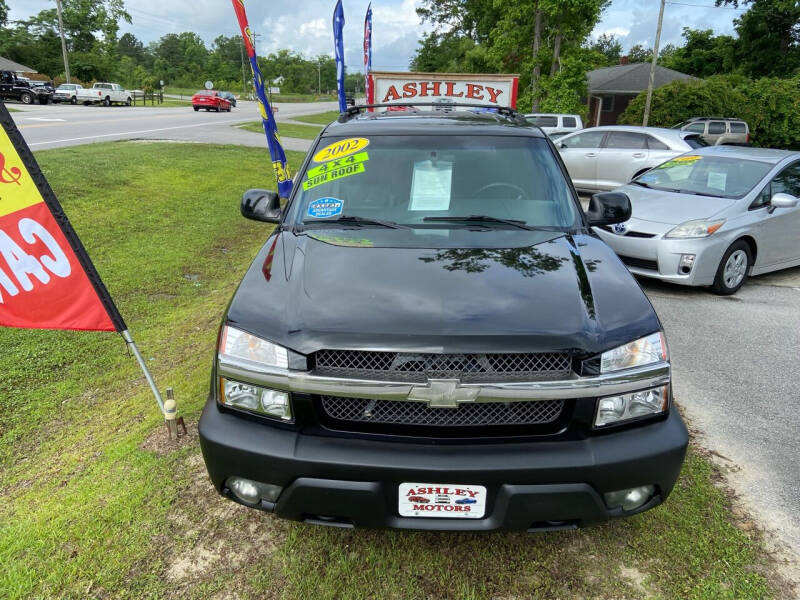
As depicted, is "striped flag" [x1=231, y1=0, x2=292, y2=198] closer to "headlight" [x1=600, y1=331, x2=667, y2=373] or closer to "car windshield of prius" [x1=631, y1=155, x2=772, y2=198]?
"car windshield of prius" [x1=631, y1=155, x2=772, y2=198]

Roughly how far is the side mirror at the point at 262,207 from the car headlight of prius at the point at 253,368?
55.1 inches

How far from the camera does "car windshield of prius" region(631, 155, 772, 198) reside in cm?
667

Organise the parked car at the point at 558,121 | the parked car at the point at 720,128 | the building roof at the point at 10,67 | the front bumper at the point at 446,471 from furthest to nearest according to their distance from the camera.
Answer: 1. the building roof at the point at 10,67
2. the parked car at the point at 720,128
3. the parked car at the point at 558,121
4. the front bumper at the point at 446,471

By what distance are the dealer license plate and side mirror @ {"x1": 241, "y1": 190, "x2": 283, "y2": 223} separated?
6.63ft

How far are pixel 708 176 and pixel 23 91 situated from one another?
138ft

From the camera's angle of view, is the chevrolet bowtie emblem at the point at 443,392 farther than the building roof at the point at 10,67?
No

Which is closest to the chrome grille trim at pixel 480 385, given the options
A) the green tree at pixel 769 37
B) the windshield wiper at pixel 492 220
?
the windshield wiper at pixel 492 220

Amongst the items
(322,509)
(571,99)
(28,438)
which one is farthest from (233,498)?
(571,99)

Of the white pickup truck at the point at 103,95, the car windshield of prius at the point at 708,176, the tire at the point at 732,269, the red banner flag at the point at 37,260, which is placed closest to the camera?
the red banner flag at the point at 37,260

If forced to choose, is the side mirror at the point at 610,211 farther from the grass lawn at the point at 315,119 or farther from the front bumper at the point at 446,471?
the grass lawn at the point at 315,119

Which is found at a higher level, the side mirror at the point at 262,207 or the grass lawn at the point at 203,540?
the side mirror at the point at 262,207

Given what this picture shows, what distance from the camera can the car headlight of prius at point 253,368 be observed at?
7.16ft

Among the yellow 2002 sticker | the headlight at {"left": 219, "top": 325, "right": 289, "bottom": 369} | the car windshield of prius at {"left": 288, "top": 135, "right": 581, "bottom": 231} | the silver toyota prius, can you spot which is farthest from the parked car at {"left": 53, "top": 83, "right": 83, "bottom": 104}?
the headlight at {"left": 219, "top": 325, "right": 289, "bottom": 369}

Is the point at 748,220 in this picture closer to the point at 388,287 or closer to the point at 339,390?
the point at 388,287
